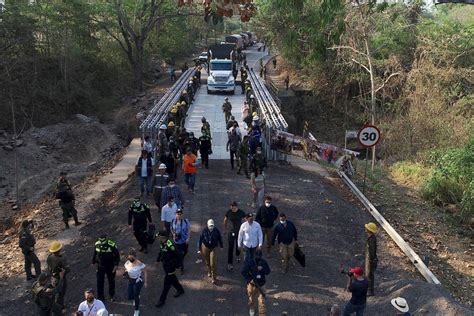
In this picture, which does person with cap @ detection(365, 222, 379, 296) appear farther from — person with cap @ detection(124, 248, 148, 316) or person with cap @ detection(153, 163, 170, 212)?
person with cap @ detection(153, 163, 170, 212)

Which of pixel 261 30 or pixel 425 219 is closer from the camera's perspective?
pixel 425 219

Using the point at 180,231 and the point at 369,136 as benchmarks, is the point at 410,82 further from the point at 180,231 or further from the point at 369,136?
the point at 180,231

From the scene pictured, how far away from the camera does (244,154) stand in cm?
1597

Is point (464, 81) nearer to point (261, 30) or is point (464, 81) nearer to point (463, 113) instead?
point (463, 113)

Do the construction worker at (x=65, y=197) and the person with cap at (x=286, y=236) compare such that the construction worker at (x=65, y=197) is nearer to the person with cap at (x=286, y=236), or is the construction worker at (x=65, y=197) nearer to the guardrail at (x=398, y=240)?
the person with cap at (x=286, y=236)

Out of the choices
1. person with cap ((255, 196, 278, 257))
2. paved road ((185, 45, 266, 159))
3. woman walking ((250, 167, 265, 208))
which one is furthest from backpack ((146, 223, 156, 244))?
paved road ((185, 45, 266, 159))

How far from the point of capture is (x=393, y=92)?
31750 mm

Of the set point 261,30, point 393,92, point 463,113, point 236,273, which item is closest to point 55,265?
point 236,273


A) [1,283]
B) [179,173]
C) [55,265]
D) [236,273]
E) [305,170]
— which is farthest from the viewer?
[305,170]

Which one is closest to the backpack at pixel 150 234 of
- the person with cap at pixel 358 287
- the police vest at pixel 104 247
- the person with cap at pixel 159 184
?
the person with cap at pixel 159 184

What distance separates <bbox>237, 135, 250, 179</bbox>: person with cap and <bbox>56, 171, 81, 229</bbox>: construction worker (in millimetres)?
5429

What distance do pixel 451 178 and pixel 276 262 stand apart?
998cm

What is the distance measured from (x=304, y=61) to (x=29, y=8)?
802 inches

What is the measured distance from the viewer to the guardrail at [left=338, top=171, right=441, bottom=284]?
11055mm
